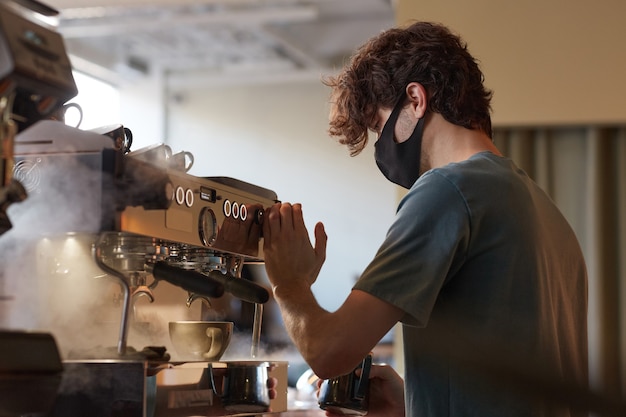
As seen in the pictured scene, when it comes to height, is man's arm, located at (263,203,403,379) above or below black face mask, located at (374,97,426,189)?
below

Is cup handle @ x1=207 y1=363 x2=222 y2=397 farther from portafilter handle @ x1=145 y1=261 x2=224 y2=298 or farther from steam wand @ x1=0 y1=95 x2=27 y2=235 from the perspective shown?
steam wand @ x1=0 y1=95 x2=27 y2=235

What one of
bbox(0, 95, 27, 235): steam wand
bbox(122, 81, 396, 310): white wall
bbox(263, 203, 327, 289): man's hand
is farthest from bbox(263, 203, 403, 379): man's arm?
bbox(122, 81, 396, 310): white wall

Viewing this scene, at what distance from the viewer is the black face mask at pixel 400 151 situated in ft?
4.82

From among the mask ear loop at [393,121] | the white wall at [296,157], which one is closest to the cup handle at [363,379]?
the mask ear loop at [393,121]

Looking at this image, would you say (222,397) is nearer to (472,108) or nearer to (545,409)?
(545,409)

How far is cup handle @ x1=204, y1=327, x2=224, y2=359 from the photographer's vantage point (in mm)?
1298

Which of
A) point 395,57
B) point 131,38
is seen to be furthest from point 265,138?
point 395,57

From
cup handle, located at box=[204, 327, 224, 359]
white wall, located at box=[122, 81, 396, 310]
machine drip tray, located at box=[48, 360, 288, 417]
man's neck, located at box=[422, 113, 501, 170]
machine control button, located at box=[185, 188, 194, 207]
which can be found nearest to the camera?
machine drip tray, located at box=[48, 360, 288, 417]

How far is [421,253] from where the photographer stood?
1233 mm

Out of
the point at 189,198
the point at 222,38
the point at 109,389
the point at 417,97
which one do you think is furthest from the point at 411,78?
the point at 222,38

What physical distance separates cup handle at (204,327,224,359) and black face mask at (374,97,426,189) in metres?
0.44

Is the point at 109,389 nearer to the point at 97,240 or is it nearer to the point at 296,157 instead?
the point at 97,240

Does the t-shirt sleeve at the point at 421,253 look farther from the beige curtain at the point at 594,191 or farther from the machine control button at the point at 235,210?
the beige curtain at the point at 594,191

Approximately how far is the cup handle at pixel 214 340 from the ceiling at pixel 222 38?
4.08 metres
